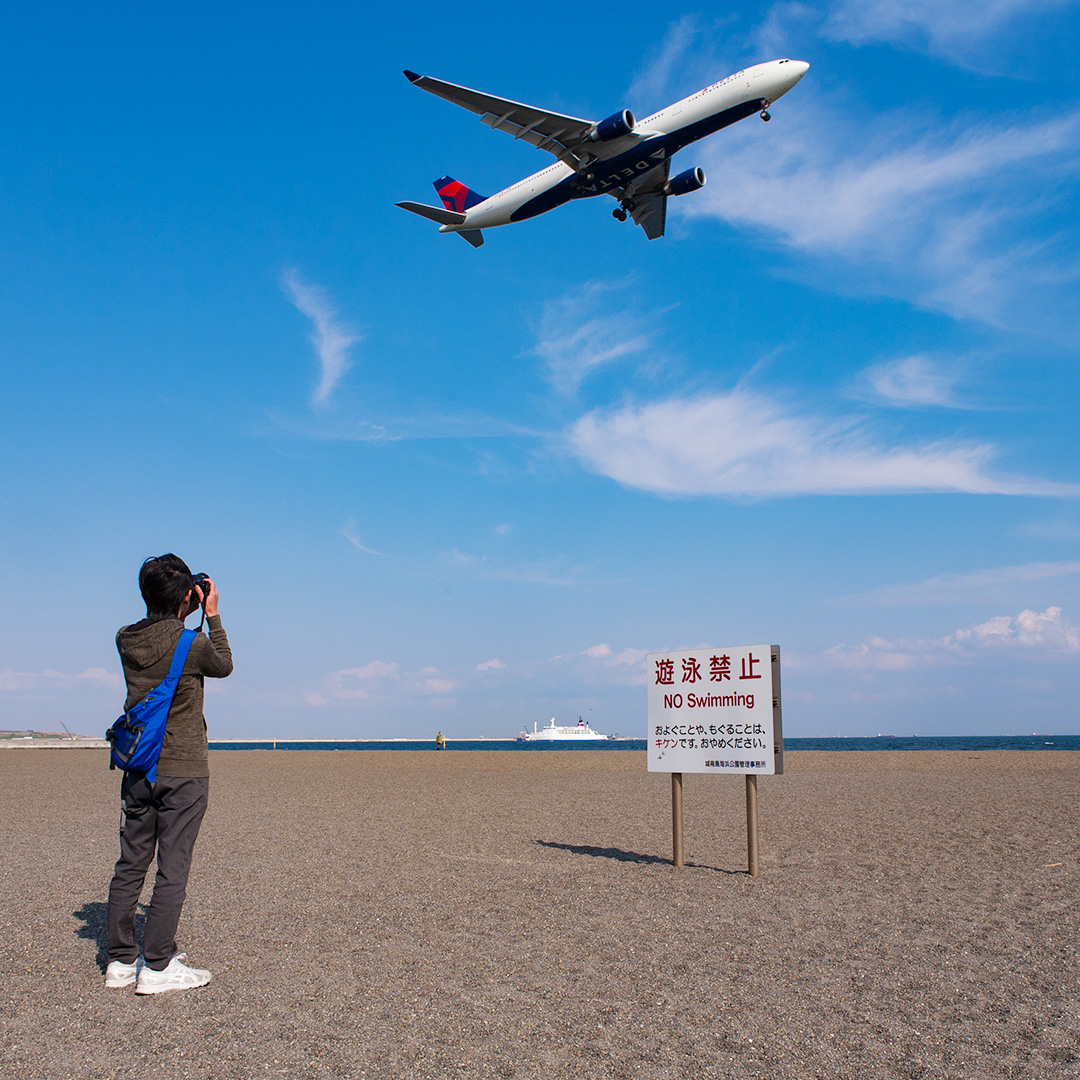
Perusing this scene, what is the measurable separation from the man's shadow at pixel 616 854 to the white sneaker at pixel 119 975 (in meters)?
4.98

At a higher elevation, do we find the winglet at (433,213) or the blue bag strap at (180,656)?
the winglet at (433,213)

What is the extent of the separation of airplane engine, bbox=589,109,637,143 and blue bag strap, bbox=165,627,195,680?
24.8m

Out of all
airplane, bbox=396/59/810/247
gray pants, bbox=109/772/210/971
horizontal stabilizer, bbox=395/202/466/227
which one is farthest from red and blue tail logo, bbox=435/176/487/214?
gray pants, bbox=109/772/210/971

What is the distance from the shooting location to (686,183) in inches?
1141

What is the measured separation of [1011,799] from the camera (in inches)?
536

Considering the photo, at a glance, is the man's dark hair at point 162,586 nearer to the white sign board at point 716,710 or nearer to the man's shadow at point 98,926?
the man's shadow at point 98,926

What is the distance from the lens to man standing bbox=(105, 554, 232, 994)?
4.35m

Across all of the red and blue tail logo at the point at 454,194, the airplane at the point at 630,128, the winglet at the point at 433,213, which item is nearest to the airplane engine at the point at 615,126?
the airplane at the point at 630,128

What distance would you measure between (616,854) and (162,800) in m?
5.48

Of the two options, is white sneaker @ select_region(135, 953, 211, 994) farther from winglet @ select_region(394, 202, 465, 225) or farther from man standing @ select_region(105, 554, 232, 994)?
winglet @ select_region(394, 202, 465, 225)

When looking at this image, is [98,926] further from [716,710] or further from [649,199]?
[649,199]

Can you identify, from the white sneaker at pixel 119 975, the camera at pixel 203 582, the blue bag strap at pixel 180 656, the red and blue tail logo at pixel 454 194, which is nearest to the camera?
the white sneaker at pixel 119 975

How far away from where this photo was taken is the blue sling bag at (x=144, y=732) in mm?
4359

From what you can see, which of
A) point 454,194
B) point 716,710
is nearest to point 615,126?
point 454,194
